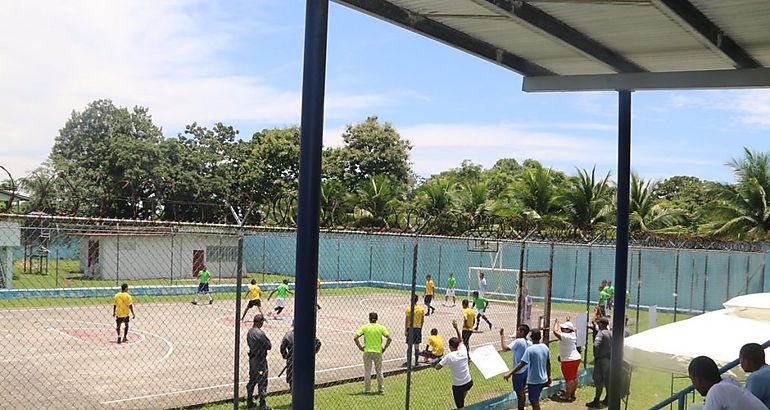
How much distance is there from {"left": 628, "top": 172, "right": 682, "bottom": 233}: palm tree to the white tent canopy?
31321 mm

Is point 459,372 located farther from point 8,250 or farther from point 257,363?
point 8,250

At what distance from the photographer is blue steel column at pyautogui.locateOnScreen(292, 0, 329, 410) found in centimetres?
572

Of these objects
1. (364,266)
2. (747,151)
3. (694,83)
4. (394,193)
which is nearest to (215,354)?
(694,83)

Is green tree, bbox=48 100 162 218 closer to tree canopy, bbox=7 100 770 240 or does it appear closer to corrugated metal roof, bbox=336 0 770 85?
tree canopy, bbox=7 100 770 240

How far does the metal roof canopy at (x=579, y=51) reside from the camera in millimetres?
5758

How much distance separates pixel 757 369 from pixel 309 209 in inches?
152

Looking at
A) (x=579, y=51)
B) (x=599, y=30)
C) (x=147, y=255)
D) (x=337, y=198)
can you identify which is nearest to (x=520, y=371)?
(x=579, y=51)

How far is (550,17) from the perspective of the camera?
7578mm

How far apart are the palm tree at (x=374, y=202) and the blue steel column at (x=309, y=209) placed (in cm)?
3771

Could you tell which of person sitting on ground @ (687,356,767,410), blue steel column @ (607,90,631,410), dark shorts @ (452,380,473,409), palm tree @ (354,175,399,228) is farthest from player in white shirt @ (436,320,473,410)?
palm tree @ (354,175,399,228)

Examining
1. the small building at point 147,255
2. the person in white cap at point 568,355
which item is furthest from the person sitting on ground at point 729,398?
the small building at point 147,255

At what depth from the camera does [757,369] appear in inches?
246

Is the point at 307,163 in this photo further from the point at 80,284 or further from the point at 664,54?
the point at 80,284

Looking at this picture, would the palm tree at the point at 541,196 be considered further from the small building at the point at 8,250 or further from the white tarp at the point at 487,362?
the white tarp at the point at 487,362
